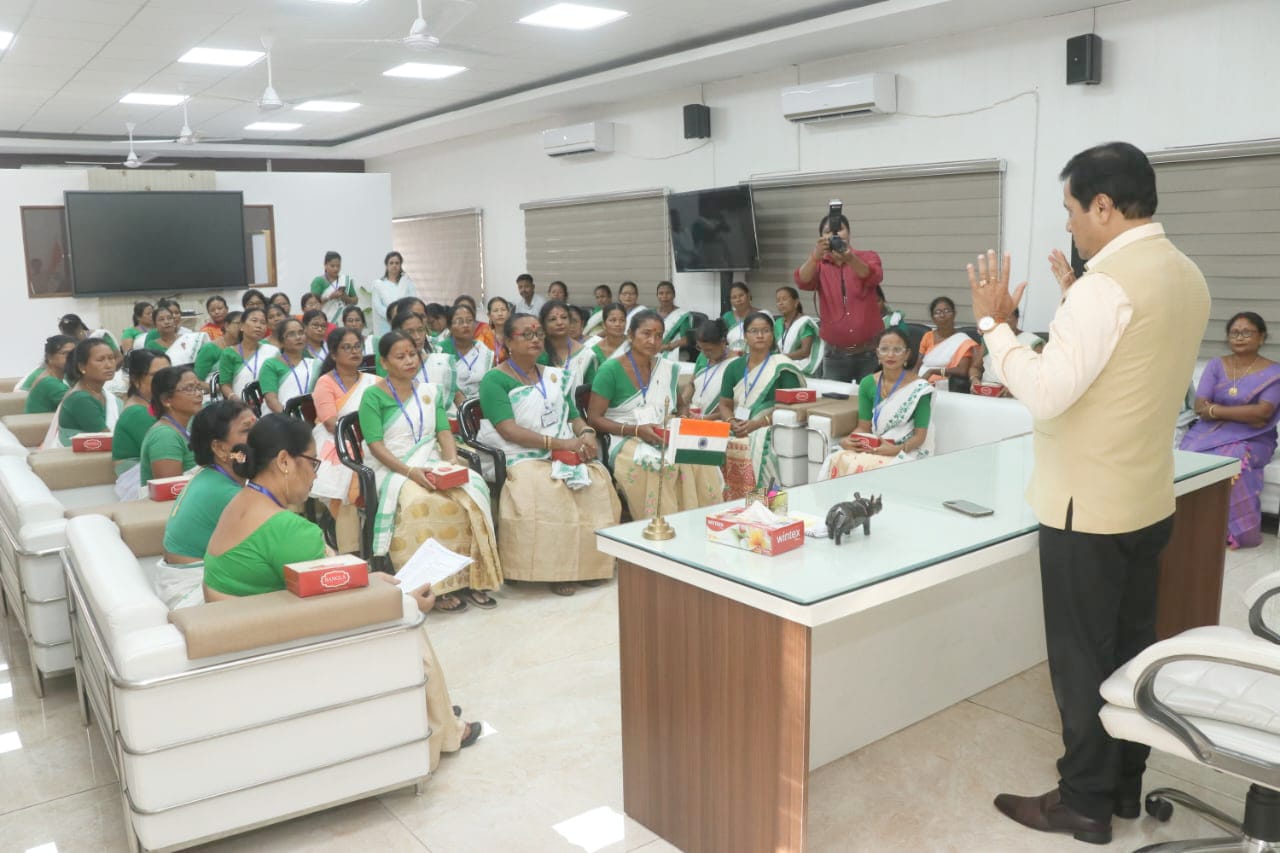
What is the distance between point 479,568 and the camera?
420cm

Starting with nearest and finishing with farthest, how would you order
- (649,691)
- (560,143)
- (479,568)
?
1. (649,691)
2. (479,568)
3. (560,143)

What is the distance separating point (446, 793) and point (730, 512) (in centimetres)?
109

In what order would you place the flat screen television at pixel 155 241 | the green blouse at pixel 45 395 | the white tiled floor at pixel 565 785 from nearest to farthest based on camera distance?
the white tiled floor at pixel 565 785, the green blouse at pixel 45 395, the flat screen television at pixel 155 241

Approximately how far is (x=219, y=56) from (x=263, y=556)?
22.6ft

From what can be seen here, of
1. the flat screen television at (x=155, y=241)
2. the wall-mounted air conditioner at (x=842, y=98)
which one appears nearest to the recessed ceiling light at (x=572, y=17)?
Result: the wall-mounted air conditioner at (x=842, y=98)

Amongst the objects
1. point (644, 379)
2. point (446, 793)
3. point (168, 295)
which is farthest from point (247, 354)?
point (168, 295)

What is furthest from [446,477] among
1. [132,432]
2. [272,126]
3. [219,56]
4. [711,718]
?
[272,126]

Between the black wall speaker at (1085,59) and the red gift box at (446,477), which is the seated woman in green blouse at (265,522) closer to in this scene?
the red gift box at (446,477)

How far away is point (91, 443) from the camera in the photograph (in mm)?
4191

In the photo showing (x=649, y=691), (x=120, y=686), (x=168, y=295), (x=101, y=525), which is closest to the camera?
(x=120, y=686)

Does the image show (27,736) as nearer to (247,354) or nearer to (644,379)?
(644,379)

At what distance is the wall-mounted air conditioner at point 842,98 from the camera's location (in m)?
7.07

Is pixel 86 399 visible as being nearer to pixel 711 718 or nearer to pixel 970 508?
pixel 711 718

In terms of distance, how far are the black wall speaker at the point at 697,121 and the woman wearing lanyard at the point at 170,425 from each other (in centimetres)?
581
